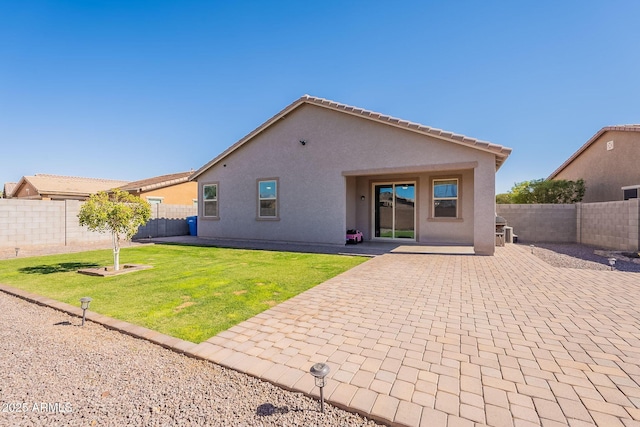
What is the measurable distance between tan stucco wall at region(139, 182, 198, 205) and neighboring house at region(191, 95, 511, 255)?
11.7m

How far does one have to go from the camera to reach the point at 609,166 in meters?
17.2

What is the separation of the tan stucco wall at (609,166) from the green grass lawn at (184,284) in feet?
58.4

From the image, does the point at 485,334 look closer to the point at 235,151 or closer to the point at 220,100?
the point at 235,151

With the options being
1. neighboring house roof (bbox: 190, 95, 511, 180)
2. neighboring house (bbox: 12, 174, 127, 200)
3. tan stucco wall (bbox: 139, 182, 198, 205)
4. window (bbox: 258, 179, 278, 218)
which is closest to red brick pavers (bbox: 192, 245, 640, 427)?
neighboring house roof (bbox: 190, 95, 511, 180)

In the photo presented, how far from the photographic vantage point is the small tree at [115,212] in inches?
277

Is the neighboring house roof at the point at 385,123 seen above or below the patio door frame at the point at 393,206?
above

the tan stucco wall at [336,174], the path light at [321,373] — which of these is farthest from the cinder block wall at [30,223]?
the path light at [321,373]

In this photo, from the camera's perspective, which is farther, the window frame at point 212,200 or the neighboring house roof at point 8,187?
the neighboring house roof at point 8,187

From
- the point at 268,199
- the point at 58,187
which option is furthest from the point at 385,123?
Answer: the point at 58,187

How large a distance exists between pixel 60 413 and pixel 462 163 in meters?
11.2

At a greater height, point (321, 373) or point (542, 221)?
point (542, 221)

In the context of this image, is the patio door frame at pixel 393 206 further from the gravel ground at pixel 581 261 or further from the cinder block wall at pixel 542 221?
the cinder block wall at pixel 542 221

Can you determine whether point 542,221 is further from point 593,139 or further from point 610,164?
point 593,139

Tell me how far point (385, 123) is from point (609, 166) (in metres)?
16.6
